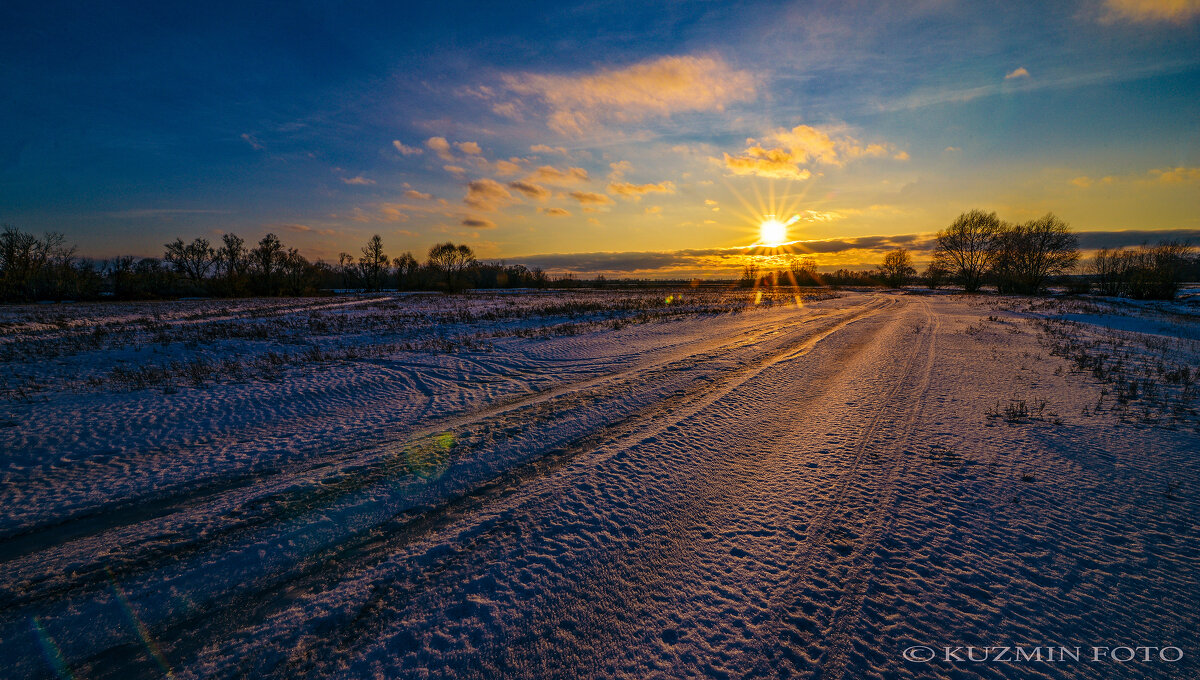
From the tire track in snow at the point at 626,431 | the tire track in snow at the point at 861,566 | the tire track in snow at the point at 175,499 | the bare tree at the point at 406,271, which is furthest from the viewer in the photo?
the bare tree at the point at 406,271

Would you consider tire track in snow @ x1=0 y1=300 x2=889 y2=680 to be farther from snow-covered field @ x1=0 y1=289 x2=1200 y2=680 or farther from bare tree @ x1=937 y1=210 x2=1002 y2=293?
bare tree @ x1=937 y1=210 x2=1002 y2=293

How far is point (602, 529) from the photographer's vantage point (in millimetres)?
4172

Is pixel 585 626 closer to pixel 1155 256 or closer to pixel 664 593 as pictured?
pixel 664 593

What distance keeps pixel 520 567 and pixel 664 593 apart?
130 cm

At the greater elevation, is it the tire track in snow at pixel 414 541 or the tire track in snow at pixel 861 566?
the tire track in snow at pixel 414 541

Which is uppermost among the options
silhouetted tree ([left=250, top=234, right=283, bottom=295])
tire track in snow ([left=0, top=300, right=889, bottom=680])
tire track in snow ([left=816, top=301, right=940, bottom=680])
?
silhouetted tree ([left=250, top=234, right=283, bottom=295])

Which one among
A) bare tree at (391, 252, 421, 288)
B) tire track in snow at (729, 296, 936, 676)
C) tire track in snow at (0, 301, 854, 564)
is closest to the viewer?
tire track in snow at (729, 296, 936, 676)

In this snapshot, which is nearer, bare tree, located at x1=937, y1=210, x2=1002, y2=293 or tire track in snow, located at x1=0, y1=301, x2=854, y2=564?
tire track in snow, located at x1=0, y1=301, x2=854, y2=564

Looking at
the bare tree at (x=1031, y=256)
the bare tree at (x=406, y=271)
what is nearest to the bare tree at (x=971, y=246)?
the bare tree at (x=1031, y=256)

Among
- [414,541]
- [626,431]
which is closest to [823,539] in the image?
[626,431]

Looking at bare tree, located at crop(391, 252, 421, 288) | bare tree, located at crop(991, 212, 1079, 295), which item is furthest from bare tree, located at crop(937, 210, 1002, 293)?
bare tree, located at crop(391, 252, 421, 288)

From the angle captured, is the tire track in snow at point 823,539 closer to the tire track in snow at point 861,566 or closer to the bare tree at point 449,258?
the tire track in snow at point 861,566

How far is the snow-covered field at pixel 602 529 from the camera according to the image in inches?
109

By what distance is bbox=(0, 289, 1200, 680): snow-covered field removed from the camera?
278cm
